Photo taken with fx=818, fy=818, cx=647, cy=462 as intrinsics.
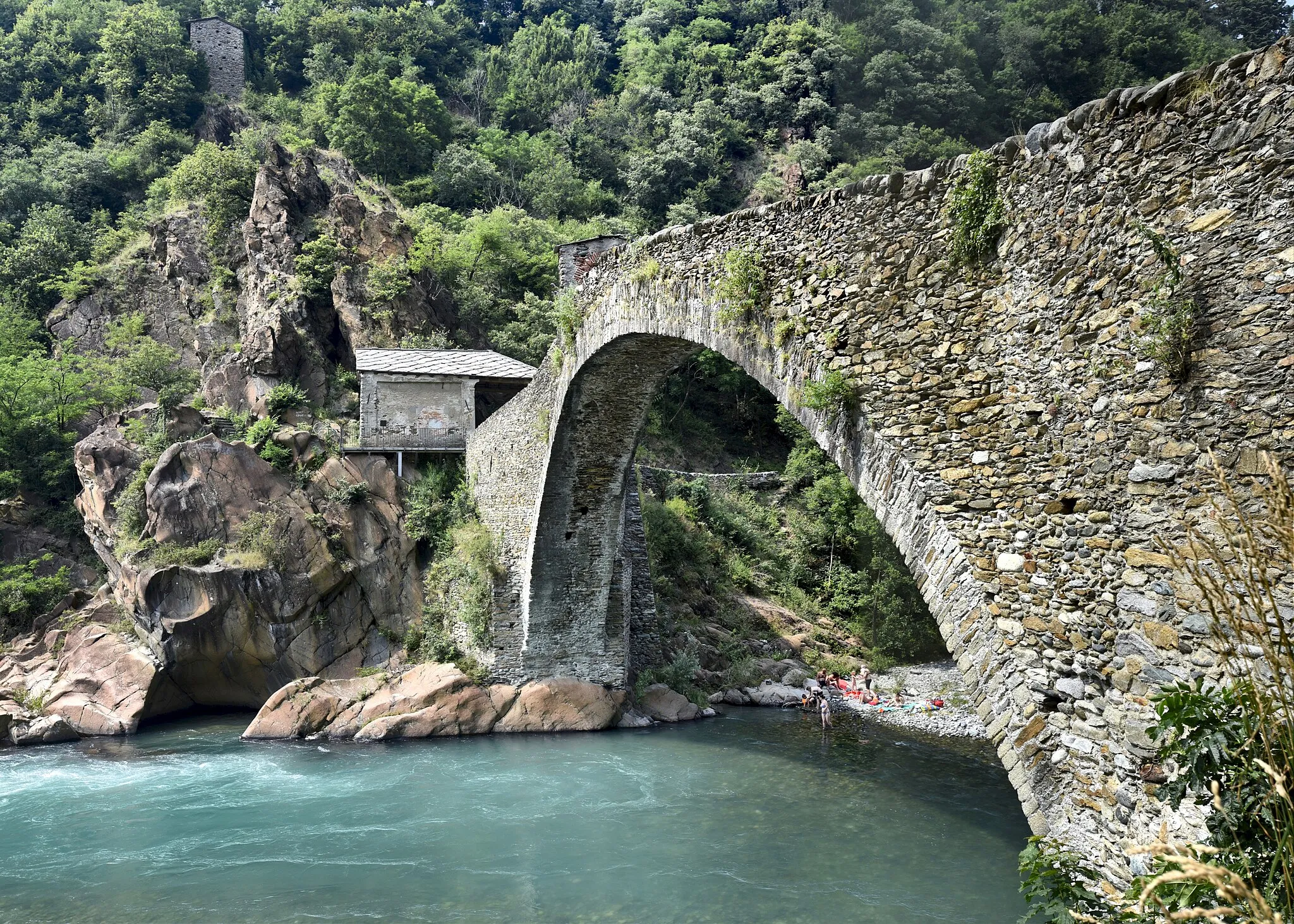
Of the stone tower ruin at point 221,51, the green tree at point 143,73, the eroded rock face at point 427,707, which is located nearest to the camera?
the eroded rock face at point 427,707

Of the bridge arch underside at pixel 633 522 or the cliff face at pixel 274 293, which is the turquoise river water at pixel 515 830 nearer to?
the bridge arch underside at pixel 633 522

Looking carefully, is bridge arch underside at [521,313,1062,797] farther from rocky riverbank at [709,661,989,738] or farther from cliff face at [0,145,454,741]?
cliff face at [0,145,454,741]

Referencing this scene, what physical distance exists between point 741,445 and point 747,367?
2065 centimetres

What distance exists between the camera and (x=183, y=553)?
1533 centimetres

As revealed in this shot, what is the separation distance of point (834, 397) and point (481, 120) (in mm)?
38165

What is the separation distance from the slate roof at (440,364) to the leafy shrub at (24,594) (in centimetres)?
813

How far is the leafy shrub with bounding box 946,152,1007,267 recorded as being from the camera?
4.79 meters

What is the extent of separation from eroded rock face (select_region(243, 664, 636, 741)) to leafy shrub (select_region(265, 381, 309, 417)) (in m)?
6.62

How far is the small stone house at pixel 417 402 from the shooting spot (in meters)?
17.7

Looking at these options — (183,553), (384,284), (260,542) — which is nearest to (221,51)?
(384,284)

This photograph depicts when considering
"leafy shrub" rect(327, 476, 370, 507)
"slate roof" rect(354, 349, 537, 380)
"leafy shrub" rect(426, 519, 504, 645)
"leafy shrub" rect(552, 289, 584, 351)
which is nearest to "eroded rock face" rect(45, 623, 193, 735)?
"leafy shrub" rect(327, 476, 370, 507)

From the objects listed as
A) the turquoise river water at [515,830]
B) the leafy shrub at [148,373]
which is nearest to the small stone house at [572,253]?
the turquoise river water at [515,830]

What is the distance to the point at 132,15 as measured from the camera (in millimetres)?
33875

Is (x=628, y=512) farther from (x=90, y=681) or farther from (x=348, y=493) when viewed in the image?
(x=90, y=681)
